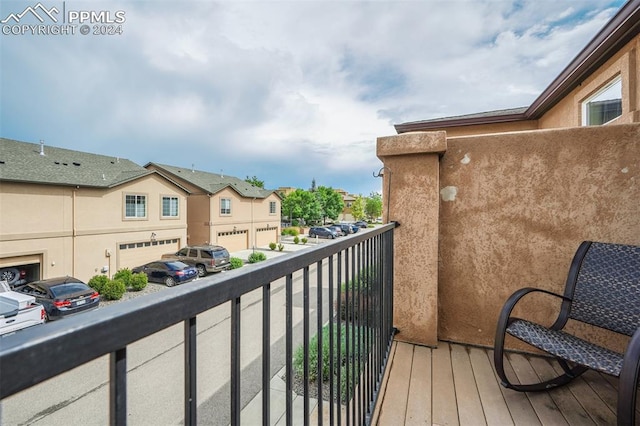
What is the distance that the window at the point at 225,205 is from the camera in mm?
18602

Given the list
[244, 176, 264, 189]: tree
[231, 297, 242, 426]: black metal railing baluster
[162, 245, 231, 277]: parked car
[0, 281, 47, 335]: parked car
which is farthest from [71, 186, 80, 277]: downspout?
[244, 176, 264, 189]: tree

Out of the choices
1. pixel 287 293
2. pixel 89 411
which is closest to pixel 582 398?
pixel 287 293

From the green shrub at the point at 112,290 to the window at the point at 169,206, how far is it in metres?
5.56

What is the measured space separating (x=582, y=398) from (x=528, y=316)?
2.02ft

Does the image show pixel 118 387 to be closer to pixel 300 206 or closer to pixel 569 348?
pixel 569 348

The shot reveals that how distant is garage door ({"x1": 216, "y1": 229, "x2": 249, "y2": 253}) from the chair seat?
1823 centimetres

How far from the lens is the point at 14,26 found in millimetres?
7285

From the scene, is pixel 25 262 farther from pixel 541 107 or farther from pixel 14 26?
pixel 541 107

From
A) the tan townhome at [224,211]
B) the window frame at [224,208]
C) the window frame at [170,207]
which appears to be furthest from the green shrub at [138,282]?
the window frame at [224,208]

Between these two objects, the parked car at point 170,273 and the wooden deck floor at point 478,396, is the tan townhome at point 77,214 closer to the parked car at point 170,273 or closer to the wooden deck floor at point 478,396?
the parked car at point 170,273

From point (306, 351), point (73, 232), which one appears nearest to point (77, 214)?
point (73, 232)

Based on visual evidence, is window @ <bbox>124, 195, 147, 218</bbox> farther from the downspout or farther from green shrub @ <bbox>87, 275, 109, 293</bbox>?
green shrub @ <bbox>87, 275, 109, 293</bbox>

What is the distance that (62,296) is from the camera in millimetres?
7805

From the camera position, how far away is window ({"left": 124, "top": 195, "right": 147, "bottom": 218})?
13.1m
